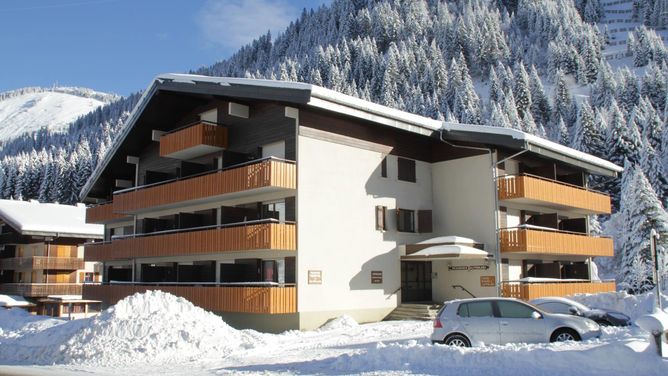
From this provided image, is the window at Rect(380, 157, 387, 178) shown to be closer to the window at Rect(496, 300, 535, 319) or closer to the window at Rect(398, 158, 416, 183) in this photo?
the window at Rect(398, 158, 416, 183)

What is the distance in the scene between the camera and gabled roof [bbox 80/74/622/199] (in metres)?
26.1

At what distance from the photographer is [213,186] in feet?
95.4

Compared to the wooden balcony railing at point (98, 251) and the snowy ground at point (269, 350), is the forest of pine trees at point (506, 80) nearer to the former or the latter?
the snowy ground at point (269, 350)

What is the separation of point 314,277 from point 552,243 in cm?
1268

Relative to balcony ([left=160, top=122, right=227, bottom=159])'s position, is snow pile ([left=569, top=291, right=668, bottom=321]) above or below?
below

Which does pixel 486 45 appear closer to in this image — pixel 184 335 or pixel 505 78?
pixel 505 78

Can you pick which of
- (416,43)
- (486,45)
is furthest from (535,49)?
(416,43)

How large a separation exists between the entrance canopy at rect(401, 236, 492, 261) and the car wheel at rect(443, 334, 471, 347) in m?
10.8

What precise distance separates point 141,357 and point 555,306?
13622 millimetres

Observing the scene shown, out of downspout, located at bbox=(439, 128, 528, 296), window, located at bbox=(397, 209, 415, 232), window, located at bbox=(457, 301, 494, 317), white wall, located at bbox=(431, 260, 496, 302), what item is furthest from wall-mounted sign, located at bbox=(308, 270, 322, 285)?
window, located at bbox=(457, 301, 494, 317)

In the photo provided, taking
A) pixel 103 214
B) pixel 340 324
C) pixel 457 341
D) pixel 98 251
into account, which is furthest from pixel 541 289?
pixel 103 214

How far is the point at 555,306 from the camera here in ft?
71.7

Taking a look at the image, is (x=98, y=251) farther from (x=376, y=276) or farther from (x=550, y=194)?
(x=550, y=194)

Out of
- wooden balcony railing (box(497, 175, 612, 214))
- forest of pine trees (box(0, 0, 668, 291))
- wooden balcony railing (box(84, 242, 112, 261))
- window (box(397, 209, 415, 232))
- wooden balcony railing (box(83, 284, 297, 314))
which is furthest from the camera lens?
forest of pine trees (box(0, 0, 668, 291))
